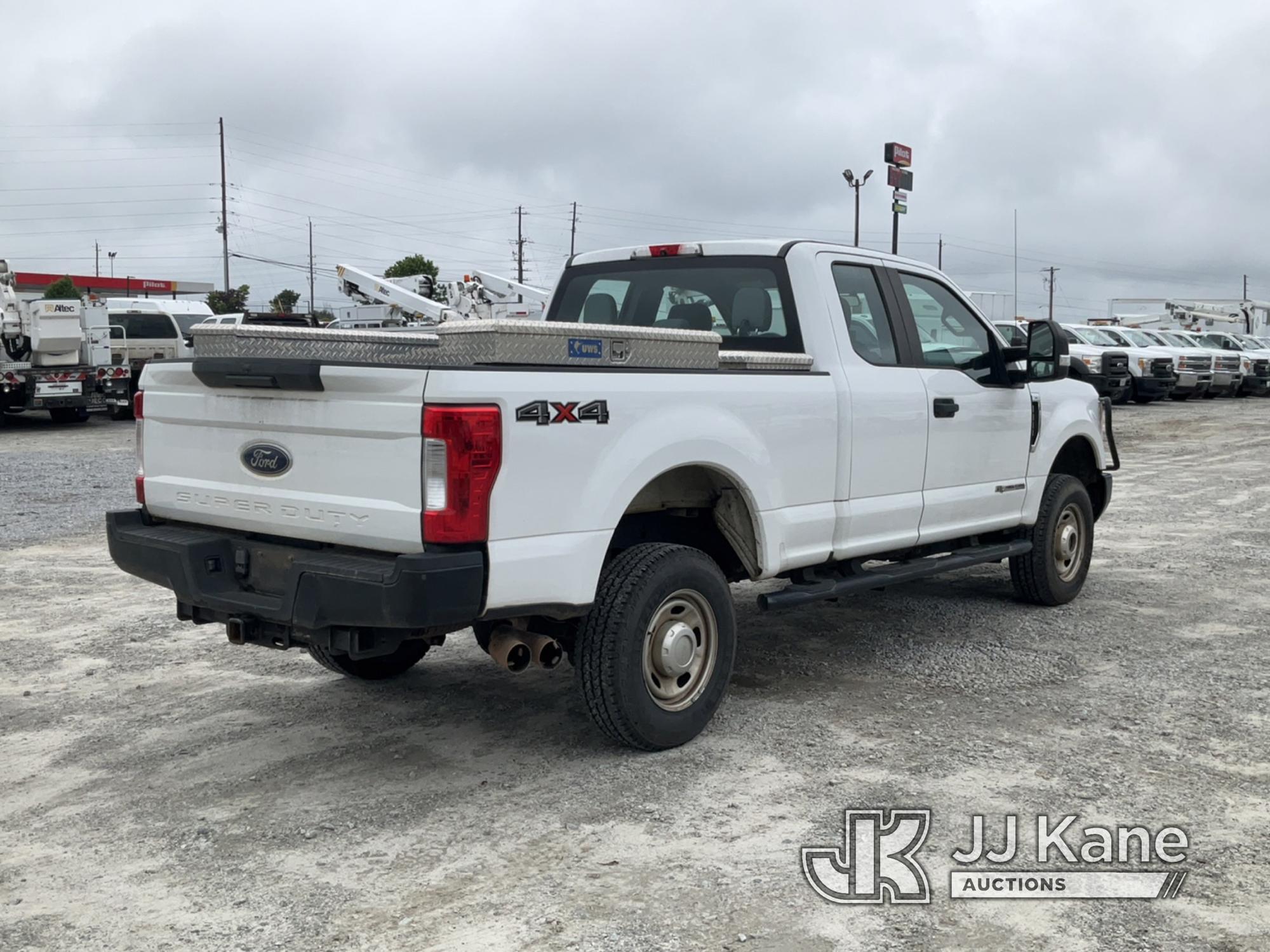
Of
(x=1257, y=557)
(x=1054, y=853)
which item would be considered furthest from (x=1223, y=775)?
(x=1257, y=557)

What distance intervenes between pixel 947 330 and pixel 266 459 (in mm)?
3759

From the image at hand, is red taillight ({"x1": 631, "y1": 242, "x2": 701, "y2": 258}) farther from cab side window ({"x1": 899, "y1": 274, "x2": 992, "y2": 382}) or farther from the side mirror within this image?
the side mirror

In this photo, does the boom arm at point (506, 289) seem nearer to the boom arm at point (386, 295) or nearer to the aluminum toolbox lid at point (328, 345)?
the boom arm at point (386, 295)

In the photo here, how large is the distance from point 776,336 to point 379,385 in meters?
2.29

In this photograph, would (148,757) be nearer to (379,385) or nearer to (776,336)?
(379,385)

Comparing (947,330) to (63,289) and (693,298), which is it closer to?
(693,298)

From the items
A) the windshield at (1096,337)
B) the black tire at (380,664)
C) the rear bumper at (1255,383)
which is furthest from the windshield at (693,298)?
the rear bumper at (1255,383)

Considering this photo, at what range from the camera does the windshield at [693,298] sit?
588 cm

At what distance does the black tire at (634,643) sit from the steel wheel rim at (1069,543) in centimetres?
341

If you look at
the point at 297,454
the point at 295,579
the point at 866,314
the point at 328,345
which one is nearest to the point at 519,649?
the point at 295,579

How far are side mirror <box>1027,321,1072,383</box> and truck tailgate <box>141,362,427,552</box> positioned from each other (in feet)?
12.9

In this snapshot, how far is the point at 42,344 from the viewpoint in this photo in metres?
20.2

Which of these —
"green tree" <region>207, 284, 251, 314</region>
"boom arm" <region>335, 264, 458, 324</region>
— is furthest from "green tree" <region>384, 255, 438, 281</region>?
"boom arm" <region>335, 264, 458, 324</region>

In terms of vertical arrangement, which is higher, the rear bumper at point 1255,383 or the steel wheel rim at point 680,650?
the rear bumper at point 1255,383
